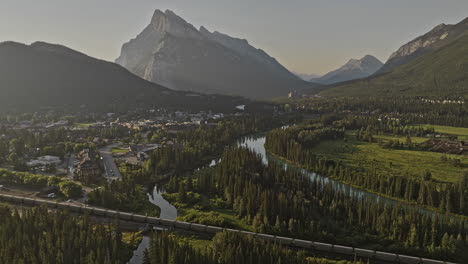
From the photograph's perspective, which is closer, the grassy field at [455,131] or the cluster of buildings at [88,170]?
the cluster of buildings at [88,170]

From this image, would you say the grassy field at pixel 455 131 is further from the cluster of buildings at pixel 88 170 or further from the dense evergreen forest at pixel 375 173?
the cluster of buildings at pixel 88 170

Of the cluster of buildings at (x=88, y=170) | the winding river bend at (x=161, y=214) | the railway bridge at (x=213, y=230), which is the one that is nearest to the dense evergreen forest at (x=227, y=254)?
the railway bridge at (x=213, y=230)

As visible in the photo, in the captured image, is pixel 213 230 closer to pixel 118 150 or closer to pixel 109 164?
pixel 109 164

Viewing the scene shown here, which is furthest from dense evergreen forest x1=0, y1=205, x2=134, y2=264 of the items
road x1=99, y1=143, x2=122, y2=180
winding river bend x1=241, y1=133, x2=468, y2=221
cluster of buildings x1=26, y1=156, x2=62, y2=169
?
winding river bend x1=241, y1=133, x2=468, y2=221

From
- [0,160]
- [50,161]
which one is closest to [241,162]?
[50,161]

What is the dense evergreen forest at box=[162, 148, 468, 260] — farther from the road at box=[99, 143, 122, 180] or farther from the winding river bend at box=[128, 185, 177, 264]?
the road at box=[99, 143, 122, 180]

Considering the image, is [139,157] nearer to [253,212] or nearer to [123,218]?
[123,218]

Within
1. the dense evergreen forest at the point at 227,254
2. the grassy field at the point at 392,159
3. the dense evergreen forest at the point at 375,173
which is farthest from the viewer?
the grassy field at the point at 392,159
